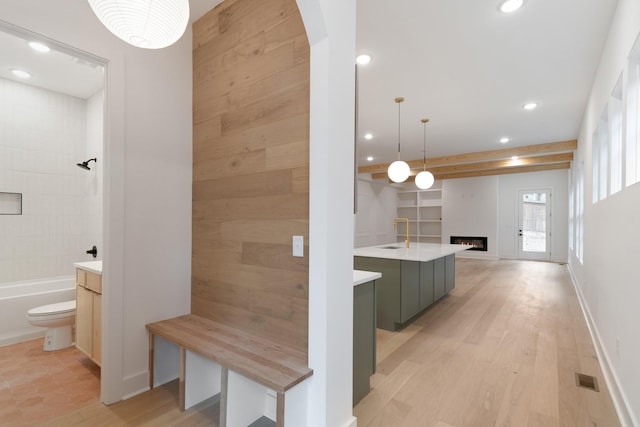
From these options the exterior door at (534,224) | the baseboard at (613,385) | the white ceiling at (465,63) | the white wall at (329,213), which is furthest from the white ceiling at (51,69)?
the exterior door at (534,224)

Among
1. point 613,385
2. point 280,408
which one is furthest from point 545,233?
point 280,408

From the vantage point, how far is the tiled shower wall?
3.49 meters

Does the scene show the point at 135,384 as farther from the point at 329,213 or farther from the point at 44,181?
the point at 44,181

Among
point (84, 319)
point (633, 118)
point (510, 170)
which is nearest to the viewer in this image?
point (633, 118)

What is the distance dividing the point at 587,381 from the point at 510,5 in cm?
291

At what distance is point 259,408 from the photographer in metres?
1.87

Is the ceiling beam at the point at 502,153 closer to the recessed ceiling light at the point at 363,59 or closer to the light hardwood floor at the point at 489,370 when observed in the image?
the light hardwood floor at the point at 489,370

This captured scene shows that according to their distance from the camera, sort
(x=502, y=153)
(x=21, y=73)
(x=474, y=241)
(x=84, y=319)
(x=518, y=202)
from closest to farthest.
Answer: (x=84, y=319) < (x=21, y=73) < (x=502, y=153) < (x=518, y=202) < (x=474, y=241)

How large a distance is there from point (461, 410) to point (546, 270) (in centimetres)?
713

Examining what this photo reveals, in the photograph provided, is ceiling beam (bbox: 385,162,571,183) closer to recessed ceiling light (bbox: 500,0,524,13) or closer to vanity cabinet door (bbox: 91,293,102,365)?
recessed ceiling light (bbox: 500,0,524,13)

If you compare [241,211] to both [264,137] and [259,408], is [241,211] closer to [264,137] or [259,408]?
[264,137]

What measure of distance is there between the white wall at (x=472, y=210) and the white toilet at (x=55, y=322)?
1022 cm

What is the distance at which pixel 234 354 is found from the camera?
1690 mm

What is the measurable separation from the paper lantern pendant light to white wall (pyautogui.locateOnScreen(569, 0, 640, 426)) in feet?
8.02
